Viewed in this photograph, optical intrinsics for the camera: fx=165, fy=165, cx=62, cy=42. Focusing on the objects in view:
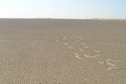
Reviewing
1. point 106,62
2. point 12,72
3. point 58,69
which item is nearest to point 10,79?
point 12,72

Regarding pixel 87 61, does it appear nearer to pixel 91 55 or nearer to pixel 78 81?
pixel 91 55

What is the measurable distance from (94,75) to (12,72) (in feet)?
7.94

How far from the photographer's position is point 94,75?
15.3 feet

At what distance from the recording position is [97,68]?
5.21m

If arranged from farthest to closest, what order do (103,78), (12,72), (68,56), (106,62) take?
(68,56)
(106,62)
(12,72)
(103,78)

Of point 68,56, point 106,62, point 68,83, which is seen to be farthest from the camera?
point 68,56

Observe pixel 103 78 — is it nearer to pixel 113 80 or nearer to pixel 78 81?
pixel 113 80

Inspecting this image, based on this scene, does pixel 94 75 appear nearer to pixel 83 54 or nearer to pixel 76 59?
pixel 76 59

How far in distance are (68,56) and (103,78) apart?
2.39 metres

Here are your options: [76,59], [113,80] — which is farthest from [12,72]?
[113,80]

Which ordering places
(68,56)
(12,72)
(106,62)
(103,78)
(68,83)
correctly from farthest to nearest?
(68,56) → (106,62) → (12,72) → (103,78) → (68,83)

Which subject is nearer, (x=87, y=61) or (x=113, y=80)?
(x=113, y=80)

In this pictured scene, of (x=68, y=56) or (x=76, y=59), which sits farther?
(x=68, y=56)

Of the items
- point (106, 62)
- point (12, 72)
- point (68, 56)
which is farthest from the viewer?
point (68, 56)
